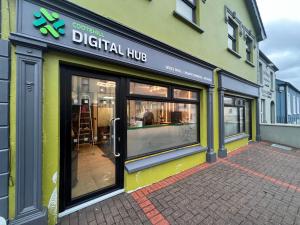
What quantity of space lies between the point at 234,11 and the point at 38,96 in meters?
8.65

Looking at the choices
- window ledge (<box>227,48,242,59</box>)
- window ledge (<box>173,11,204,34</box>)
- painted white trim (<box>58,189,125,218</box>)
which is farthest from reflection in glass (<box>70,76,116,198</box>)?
window ledge (<box>227,48,242,59</box>)

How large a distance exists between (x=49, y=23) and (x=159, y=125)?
10.8ft

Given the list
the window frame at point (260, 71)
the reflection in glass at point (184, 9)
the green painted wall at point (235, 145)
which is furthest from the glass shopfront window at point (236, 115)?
the window frame at point (260, 71)

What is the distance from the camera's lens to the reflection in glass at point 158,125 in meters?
3.87

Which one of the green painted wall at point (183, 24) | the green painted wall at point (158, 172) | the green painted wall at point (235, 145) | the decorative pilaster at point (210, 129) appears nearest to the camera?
A: the green painted wall at point (183, 24)

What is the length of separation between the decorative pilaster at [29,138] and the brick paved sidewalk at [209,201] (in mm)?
642

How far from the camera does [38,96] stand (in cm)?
232

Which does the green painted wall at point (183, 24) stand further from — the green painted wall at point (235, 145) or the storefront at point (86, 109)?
the green painted wall at point (235, 145)

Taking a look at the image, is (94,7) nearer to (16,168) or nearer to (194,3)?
(16,168)

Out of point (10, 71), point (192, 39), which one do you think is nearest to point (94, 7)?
point (10, 71)

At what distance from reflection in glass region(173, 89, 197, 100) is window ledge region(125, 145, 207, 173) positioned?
64.3 inches

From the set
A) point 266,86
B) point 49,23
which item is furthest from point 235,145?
point 266,86

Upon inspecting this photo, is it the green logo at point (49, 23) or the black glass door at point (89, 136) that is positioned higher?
the green logo at point (49, 23)

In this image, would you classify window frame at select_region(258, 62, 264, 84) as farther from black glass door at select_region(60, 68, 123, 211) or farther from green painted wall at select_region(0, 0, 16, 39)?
green painted wall at select_region(0, 0, 16, 39)
